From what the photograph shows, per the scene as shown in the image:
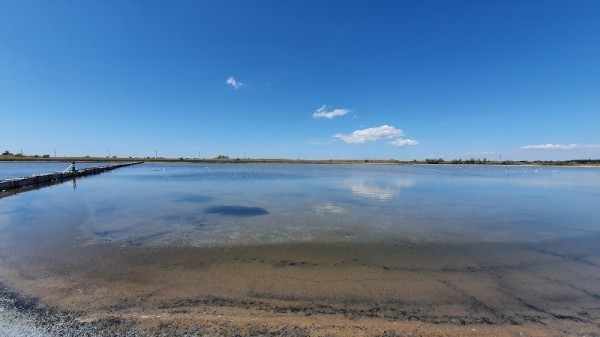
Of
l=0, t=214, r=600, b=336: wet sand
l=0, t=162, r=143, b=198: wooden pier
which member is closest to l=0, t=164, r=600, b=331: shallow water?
l=0, t=214, r=600, b=336: wet sand

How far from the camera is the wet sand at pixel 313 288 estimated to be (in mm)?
3584

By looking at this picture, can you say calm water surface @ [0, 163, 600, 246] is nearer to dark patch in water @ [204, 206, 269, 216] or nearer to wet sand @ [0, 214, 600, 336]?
dark patch in water @ [204, 206, 269, 216]

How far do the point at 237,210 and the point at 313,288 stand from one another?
24.2ft

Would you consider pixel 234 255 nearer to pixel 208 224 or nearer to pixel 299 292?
pixel 299 292

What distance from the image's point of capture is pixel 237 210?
37.5 feet

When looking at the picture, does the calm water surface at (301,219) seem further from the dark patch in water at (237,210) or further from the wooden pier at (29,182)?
the wooden pier at (29,182)

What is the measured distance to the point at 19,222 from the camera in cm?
907

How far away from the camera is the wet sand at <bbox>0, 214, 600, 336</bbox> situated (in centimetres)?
358

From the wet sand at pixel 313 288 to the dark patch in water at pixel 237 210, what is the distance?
415 centimetres

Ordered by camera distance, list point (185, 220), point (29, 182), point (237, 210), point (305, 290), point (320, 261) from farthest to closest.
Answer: point (29, 182) → point (237, 210) → point (185, 220) → point (320, 261) → point (305, 290)

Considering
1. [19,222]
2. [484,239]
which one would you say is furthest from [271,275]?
[19,222]

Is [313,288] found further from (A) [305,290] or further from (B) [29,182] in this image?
(B) [29,182]

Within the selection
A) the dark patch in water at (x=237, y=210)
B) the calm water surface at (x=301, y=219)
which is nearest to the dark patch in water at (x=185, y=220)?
the calm water surface at (x=301, y=219)

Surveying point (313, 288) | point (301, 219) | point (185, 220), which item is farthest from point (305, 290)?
point (185, 220)
